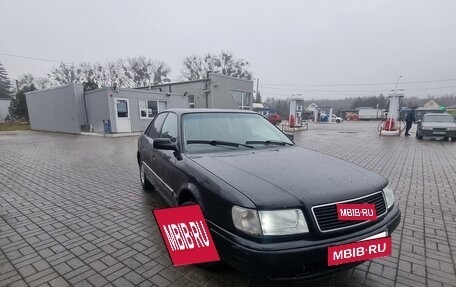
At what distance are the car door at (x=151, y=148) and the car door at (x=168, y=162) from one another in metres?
0.18

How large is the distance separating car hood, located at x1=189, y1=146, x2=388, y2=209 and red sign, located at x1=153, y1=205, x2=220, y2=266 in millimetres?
431

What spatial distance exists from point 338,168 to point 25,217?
441cm

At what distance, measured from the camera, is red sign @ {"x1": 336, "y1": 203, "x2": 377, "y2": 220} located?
1916 mm

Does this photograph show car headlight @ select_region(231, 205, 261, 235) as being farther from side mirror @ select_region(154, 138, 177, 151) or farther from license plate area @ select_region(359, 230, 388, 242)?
side mirror @ select_region(154, 138, 177, 151)

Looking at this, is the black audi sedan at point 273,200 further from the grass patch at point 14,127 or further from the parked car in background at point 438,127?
the grass patch at point 14,127

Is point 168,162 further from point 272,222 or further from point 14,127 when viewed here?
point 14,127

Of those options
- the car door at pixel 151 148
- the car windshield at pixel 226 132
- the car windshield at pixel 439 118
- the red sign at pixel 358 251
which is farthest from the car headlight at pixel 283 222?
the car windshield at pixel 439 118

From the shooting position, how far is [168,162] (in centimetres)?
320

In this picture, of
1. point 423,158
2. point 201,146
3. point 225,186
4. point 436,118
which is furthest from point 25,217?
point 436,118

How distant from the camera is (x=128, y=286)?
229 centimetres

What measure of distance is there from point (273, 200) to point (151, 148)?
2849mm

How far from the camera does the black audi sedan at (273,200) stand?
1788 mm

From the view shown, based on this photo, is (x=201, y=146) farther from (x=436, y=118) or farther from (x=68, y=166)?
(x=436, y=118)

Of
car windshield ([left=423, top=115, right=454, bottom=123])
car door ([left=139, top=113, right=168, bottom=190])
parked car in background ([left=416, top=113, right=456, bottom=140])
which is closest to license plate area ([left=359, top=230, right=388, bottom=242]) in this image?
car door ([left=139, top=113, right=168, bottom=190])
